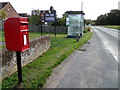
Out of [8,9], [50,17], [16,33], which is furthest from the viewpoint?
[8,9]

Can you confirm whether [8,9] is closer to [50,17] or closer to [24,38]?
[50,17]

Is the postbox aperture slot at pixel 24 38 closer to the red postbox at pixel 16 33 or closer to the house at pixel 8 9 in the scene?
the red postbox at pixel 16 33

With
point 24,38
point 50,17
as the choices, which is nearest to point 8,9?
point 50,17

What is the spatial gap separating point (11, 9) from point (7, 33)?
127 ft

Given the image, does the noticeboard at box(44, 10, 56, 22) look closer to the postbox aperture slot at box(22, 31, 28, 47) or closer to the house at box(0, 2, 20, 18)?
the postbox aperture slot at box(22, 31, 28, 47)

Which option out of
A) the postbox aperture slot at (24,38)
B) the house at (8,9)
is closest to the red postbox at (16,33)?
the postbox aperture slot at (24,38)

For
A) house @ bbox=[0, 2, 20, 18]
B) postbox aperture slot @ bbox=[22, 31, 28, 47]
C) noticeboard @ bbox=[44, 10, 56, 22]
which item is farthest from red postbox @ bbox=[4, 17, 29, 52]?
house @ bbox=[0, 2, 20, 18]

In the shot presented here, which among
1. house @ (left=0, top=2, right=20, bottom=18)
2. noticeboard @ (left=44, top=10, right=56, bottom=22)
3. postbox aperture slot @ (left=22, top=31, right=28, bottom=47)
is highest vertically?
house @ (left=0, top=2, right=20, bottom=18)

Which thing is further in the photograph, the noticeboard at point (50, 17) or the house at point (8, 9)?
the house at point (8, 9)

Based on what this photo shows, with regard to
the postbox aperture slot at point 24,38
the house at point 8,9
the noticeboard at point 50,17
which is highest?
the house at point 8,9

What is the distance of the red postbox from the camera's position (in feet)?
11.5

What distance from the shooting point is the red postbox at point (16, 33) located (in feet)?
11.5

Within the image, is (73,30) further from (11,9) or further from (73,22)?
(11,9)

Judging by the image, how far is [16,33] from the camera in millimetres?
3539
